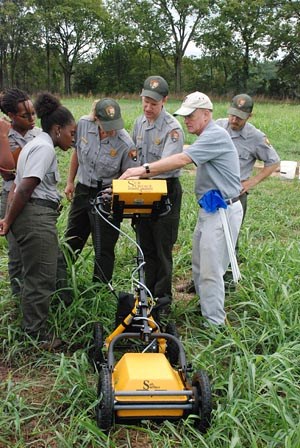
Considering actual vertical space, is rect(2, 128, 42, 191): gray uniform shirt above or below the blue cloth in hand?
above

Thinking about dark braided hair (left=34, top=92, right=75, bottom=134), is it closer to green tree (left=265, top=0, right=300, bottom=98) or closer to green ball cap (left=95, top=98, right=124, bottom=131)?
green ball cap (left=95, top=98, right=124, bottom=131)

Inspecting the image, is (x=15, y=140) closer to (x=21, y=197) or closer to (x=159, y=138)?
(x=21, y=197)

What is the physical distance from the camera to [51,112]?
135 inches

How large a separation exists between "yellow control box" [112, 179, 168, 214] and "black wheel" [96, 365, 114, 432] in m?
0.94

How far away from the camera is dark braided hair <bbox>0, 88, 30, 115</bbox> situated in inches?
147

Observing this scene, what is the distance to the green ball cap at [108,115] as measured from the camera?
3.69 metres

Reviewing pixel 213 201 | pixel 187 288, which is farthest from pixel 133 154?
pixel 187 288

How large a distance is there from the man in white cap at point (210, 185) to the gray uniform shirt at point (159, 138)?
31cm

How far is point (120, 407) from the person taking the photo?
2604 millimetres

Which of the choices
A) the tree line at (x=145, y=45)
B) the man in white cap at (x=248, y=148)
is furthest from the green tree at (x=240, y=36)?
the man in white cap at (x=248, y=148)

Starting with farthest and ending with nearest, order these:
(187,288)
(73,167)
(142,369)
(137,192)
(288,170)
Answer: (288,170), (187,288), (73,167), (137,192), (142,369)

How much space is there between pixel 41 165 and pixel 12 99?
0.78m

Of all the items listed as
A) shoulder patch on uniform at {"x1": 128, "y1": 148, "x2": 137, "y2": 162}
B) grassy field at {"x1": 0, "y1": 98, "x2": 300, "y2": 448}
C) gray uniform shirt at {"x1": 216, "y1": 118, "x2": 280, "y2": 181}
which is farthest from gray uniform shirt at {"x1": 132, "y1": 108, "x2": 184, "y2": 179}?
grassy field at {"x1": 0, "y1": 98, "x2": 300, "y2": 448}

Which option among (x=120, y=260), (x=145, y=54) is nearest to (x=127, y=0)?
(x=145, y=54)
